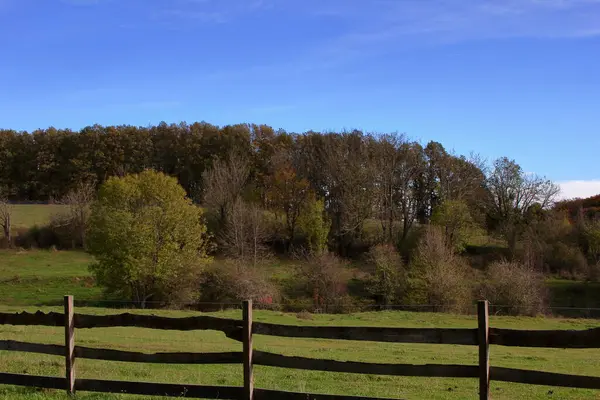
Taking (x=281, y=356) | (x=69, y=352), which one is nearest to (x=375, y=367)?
(x=281, y=356)

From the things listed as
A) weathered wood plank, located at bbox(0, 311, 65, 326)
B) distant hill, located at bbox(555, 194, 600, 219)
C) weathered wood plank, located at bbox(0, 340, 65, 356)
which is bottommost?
weathered wood plank, located at bbox(0, 340, 65, 356)

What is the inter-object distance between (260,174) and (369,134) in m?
18.0

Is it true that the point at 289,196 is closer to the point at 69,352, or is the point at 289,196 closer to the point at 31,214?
the point at 31,214

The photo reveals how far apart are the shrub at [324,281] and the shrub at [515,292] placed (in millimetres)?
12535

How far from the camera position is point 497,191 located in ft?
267

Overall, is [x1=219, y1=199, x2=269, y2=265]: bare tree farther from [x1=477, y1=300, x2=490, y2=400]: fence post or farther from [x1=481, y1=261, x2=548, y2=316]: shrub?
[x1=477, y1=300, x2=490, y2=400]: fence post

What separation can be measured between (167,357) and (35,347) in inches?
97.2

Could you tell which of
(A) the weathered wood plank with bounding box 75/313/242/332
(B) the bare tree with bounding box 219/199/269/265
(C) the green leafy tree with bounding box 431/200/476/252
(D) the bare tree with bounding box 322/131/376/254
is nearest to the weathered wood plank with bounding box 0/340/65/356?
(A) the weathered wood plank with bounding box 75/313/242/332

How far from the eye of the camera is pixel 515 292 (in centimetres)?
4541

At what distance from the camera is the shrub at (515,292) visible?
4459 centimetres

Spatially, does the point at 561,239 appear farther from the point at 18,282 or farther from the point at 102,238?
the point at 18,282

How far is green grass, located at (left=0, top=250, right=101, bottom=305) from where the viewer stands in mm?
49906

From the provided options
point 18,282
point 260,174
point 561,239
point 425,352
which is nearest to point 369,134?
point 260,174

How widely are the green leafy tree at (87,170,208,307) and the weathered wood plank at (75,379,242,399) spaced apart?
39.0 meters
